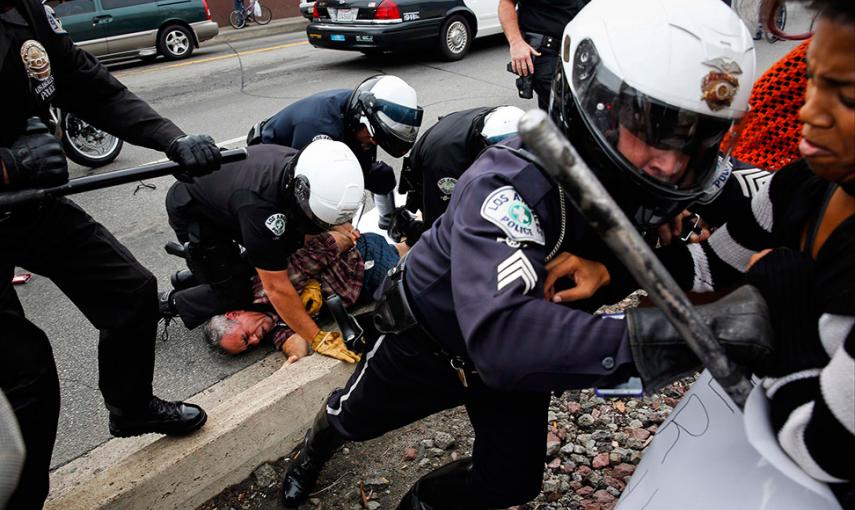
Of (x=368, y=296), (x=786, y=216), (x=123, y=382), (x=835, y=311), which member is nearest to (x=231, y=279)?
(x=368, y=296)

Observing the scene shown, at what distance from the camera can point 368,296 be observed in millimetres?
3838

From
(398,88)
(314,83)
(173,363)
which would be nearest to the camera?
(173,363)

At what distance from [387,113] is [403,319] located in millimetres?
2158

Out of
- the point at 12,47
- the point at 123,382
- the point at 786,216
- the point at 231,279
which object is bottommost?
the point at 231,279

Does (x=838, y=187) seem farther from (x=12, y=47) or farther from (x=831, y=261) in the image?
(x=12, y=47)

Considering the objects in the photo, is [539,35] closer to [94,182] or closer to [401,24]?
[94,182]

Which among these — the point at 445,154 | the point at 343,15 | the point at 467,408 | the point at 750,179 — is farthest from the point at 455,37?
the point at 467,408

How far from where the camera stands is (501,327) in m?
1.33

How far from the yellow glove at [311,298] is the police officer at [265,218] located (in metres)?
0.32

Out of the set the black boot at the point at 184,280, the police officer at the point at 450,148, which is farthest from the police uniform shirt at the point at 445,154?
the black boot at the point at 184,280

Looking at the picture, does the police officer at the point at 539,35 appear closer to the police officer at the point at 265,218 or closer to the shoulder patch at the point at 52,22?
the police officer at the point at 265,218

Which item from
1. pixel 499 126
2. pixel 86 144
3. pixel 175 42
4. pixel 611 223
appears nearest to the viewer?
pixel 611 223

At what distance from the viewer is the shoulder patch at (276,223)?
2.99 meters

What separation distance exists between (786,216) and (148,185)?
207 inches
